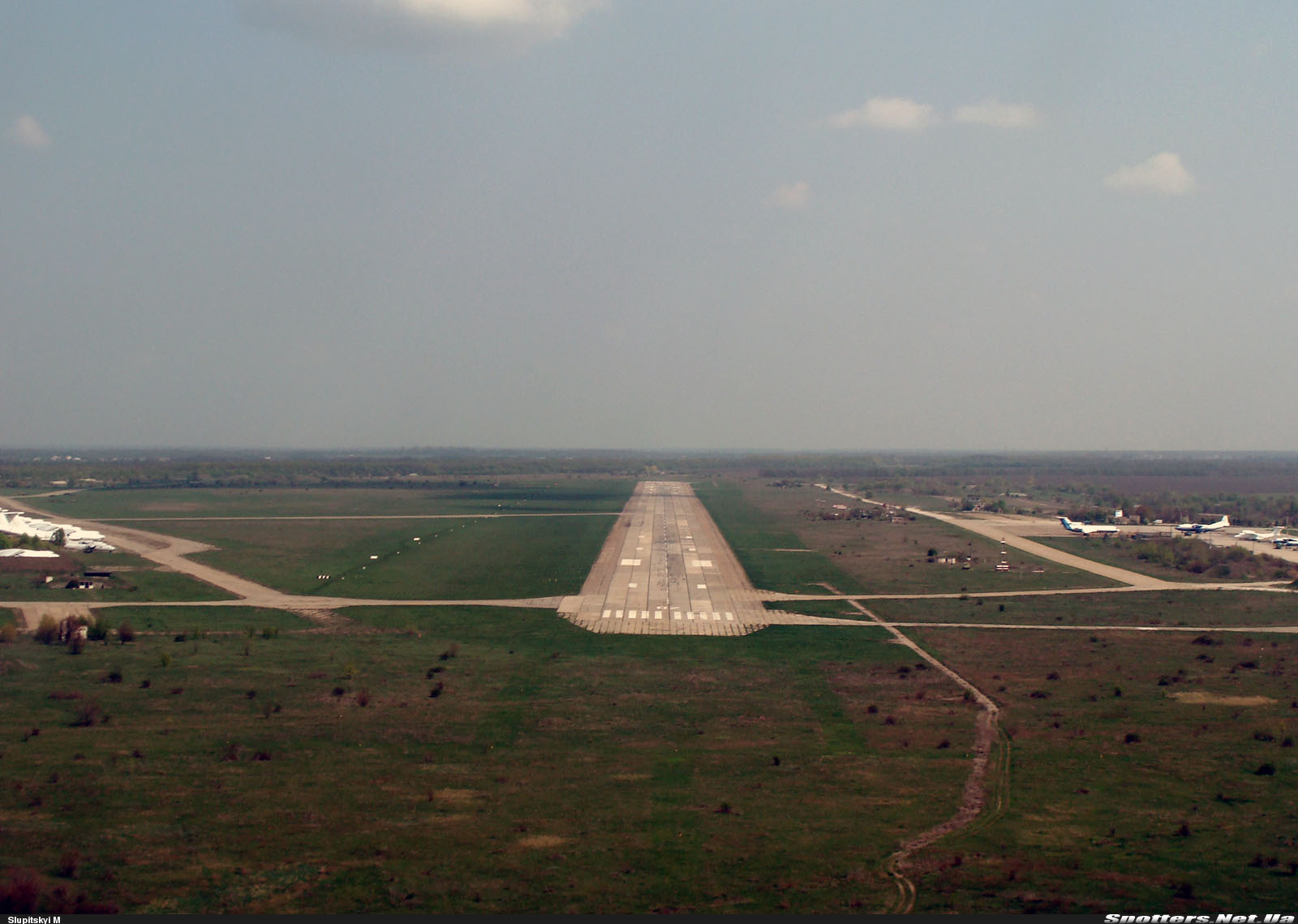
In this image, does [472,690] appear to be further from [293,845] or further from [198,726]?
[293,845]

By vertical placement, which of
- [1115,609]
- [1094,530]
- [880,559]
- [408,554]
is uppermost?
[1094,530]

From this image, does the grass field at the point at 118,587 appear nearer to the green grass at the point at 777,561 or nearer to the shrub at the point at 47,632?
the shrub at the point at 47,632

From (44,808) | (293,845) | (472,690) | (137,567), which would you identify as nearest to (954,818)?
(293,845)

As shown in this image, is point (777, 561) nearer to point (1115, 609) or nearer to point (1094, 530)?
point (1115, 609)

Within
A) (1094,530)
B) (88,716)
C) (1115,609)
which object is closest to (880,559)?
(1115,609)

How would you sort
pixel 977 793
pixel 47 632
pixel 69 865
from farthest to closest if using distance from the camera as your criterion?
pixel 47 632, pixel 977 793, pixel 69 865

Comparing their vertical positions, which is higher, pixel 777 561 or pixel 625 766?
pixel 777 561

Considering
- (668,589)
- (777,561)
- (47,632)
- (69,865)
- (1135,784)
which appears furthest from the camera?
(777,561)

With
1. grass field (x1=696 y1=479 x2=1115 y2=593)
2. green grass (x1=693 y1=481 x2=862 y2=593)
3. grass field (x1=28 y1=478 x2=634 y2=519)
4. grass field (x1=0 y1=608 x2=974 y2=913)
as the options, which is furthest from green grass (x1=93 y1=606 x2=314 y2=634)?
grass field (x1=28 y1=478 x2=634 y2=519)
